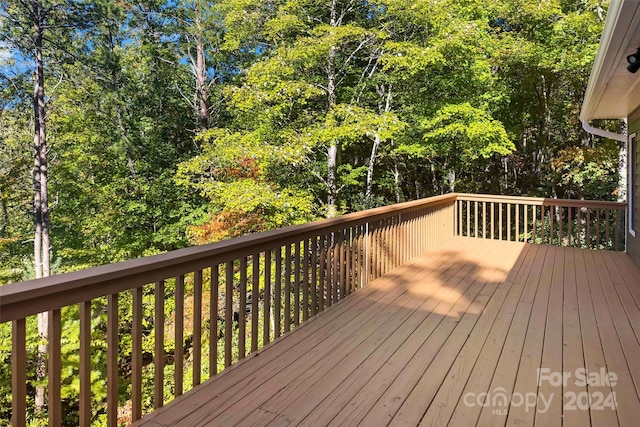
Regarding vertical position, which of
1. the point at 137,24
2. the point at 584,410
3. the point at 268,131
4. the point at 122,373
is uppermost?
the point at 137,24

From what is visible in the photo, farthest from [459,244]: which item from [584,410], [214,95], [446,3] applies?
[214,95]

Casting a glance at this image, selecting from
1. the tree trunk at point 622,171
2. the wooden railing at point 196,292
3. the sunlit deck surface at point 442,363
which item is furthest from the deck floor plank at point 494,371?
the tree trunk at point 622,171

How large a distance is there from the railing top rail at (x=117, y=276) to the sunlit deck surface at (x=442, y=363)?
2.18 ft

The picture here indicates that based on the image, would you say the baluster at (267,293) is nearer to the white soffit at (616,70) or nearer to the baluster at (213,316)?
the baluster at (213,316)

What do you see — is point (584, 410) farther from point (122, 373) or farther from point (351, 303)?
point (122, 373)

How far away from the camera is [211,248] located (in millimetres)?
2225

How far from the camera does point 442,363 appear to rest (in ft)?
7.92

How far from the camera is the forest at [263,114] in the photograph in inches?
358

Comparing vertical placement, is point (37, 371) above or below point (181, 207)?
below

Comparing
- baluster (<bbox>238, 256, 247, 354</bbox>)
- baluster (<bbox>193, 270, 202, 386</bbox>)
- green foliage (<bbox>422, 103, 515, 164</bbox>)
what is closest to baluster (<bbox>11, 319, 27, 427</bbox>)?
baluster (<bbox>193, 270, 202, 386</bbox>)

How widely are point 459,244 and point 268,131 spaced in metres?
5.58

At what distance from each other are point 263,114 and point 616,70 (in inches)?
292

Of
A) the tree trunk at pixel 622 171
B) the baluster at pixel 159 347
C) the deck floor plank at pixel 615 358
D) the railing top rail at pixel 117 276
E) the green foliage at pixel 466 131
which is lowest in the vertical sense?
the deck floor plank at pixel 615 358

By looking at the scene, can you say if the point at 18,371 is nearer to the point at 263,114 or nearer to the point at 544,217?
the point at 544,217
